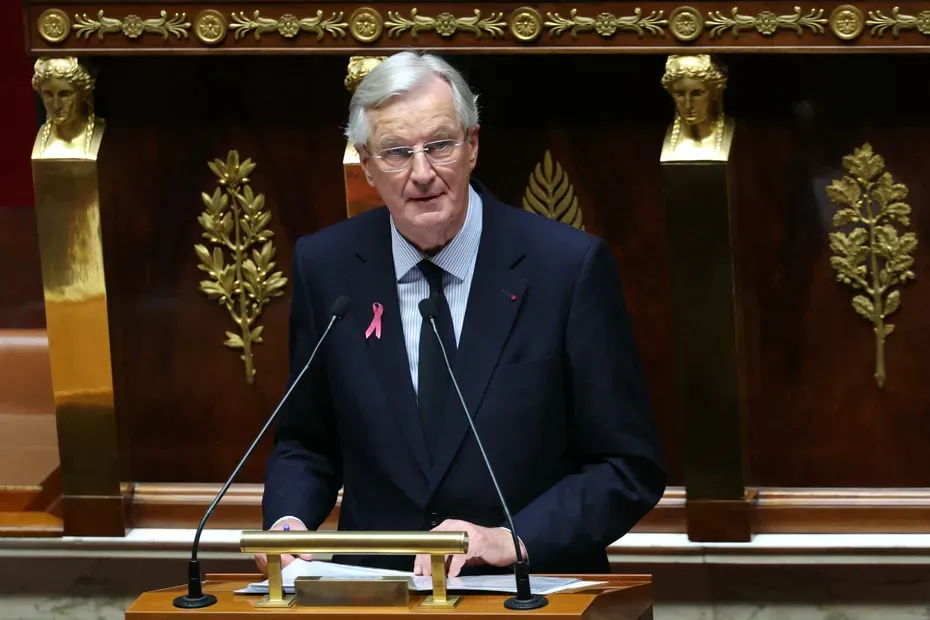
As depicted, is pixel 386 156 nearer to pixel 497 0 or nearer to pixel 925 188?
pixel 497 0

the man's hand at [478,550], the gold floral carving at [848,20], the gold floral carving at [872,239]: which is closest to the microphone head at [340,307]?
the man's hand at [478,550]

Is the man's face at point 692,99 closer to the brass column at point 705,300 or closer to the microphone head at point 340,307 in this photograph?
the brass column at point 705,300

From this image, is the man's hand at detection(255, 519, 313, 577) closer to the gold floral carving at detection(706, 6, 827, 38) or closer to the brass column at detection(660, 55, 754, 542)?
the brass column at detection(660, 55, 754, 542)

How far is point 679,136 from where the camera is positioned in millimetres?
3650

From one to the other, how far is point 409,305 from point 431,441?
0.22 metres

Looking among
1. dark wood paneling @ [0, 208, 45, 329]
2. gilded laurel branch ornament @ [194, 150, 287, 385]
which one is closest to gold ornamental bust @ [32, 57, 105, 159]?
gilded laurel branch ornament @ [194, 150, 287, 385]

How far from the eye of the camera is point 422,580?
2.14 meters

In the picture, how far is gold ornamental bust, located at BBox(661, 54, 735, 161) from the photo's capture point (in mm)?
3572

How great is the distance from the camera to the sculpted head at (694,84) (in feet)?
11.7

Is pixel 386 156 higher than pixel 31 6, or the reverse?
pixel 31 6

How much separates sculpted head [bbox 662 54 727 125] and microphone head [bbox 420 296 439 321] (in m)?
1.39

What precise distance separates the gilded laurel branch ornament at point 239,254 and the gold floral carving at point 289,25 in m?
0.33

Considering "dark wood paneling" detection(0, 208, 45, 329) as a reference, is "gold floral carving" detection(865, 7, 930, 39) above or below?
above

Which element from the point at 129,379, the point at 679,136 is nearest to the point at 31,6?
the point at 129,379
